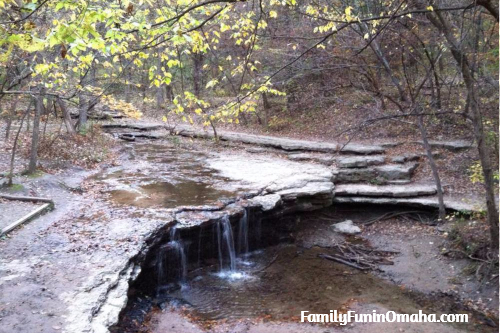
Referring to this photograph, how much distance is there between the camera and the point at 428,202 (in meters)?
9.88

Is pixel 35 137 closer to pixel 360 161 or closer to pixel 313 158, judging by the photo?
pixel 313 158

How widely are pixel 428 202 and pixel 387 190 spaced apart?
3.50 feet

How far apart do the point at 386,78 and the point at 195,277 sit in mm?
13221

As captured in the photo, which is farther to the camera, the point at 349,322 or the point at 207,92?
the point at 207,92

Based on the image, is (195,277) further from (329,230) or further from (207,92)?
(207,92)

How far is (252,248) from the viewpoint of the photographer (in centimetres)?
960

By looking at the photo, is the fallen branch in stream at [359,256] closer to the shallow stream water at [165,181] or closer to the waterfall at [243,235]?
the waterfall at [243,235]

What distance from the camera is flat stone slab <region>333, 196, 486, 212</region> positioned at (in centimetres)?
908

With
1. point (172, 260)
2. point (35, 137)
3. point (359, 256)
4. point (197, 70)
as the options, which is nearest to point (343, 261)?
point (359, 256)

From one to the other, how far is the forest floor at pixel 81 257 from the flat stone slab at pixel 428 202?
36 centimetres

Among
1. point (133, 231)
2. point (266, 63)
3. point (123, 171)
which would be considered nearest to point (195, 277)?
point (133, 231)

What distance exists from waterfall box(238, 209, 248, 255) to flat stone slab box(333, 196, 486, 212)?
287 cm

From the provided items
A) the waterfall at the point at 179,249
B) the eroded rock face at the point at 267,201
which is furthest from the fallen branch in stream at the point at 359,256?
the waterfall at the point at 179,249

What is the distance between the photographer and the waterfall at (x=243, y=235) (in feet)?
29.2
